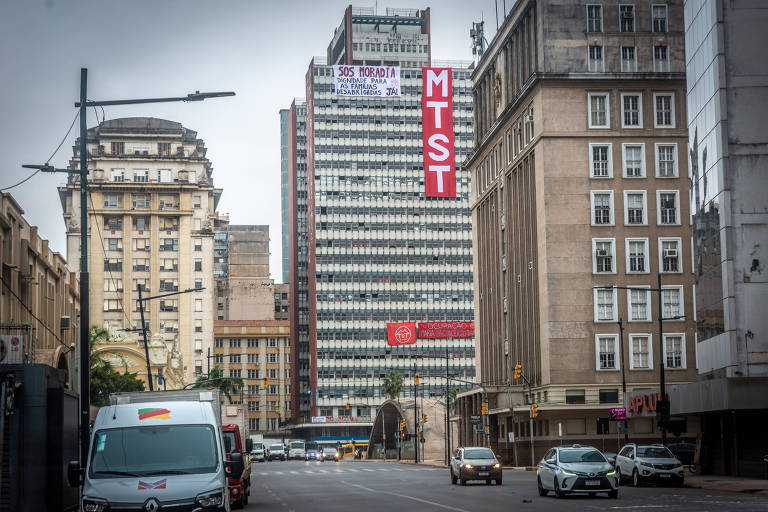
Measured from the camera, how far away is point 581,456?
35750mm

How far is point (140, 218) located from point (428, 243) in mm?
43709

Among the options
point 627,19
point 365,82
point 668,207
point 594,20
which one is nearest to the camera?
point 668,207

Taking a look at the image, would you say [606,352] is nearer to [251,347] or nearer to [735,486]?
[735,486]

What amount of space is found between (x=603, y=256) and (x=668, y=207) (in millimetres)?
6423

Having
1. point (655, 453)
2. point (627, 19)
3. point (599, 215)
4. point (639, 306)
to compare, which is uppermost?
point (627, 19)

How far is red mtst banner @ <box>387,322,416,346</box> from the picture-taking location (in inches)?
6280

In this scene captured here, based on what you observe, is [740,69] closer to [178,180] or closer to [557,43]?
[557,43]

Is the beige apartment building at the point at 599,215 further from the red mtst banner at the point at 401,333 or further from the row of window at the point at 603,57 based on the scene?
the red mtst banner at the point at 401,333

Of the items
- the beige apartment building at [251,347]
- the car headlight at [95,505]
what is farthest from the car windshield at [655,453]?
the beige apartment building at [251,347]

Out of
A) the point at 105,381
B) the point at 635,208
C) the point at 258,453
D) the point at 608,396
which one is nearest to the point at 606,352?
the point at 608,396

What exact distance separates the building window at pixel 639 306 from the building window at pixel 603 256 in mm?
2352

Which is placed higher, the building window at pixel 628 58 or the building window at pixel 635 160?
the building window at pixel 628 58

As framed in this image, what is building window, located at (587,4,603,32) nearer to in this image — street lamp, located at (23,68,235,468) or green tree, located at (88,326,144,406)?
green tree, located at (88,326,144,406)

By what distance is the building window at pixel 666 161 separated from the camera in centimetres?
8700
